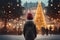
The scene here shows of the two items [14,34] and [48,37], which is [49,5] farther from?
[14,34]

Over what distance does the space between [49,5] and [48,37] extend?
0.68 m

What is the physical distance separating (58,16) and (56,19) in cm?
8

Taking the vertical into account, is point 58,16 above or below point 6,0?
below

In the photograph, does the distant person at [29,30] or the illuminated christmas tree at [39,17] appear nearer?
the distant person at [29,30]

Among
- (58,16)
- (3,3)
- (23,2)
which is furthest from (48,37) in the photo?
(3,3)

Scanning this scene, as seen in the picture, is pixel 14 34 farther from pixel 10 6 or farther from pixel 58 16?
pixel 58 16

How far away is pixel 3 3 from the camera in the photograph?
489cm

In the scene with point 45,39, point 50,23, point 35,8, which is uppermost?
point 35,8

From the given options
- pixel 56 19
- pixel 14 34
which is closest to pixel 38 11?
pixel 56 19

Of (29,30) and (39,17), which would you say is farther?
(39,17)

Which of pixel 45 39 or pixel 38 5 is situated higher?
pixel 38 5

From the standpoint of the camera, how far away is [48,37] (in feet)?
15.8

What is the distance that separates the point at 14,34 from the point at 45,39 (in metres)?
0.72

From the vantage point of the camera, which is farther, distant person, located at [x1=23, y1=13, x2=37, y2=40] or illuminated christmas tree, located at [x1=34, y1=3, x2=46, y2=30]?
illuminated christmas tree, located at [x1=34, y1=3, x2=46, y2=30]
